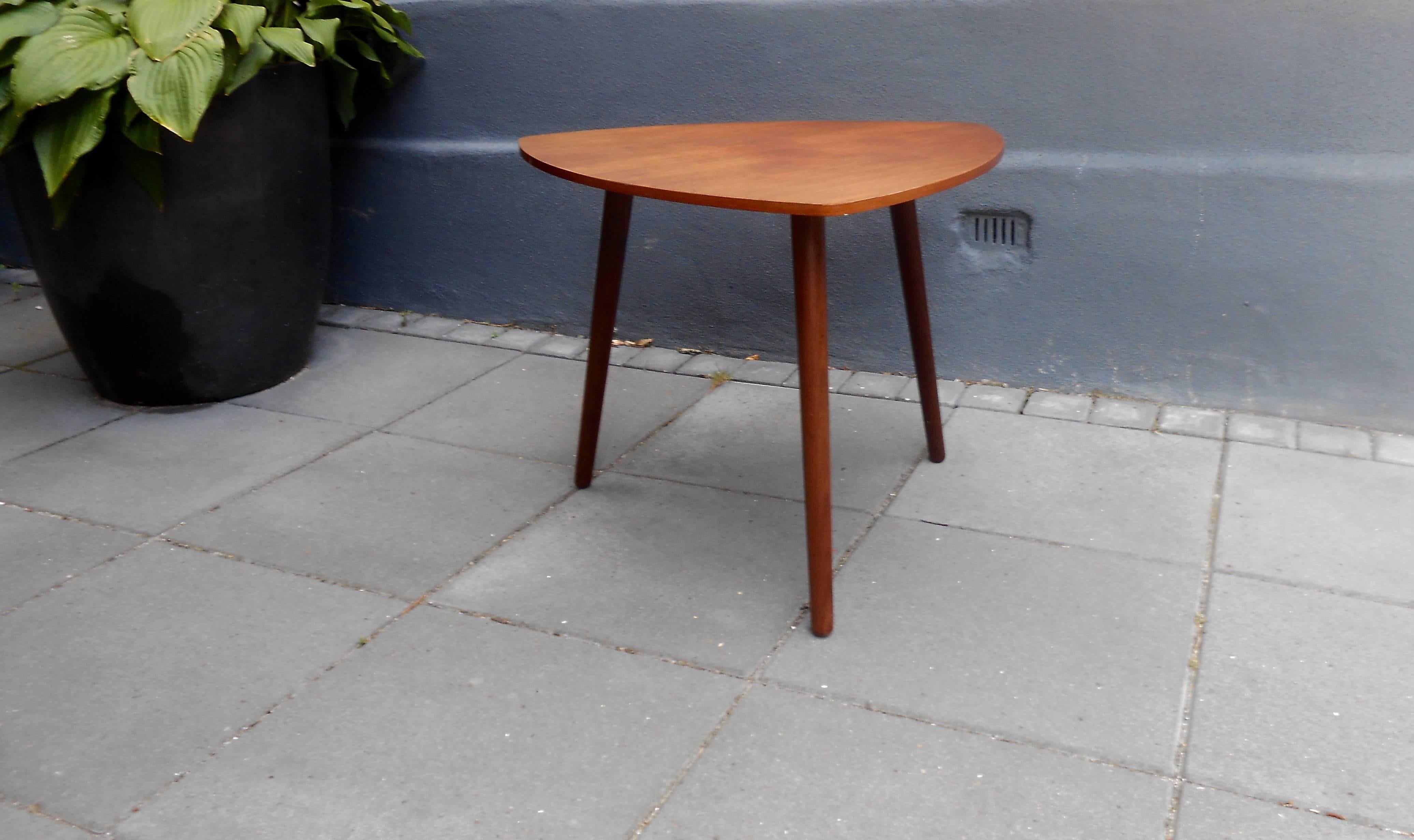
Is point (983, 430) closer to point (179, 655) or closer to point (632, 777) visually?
point (632, 777)

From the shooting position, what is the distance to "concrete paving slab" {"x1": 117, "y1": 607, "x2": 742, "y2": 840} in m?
1.67

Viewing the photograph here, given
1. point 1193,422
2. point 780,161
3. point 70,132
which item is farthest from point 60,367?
point 1193,422

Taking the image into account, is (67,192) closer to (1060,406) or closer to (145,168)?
(145,168)

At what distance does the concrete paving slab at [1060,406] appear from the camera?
302cm

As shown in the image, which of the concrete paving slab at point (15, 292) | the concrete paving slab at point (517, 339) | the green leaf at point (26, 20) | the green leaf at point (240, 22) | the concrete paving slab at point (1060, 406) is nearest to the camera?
the green leaf at point (26, 20)

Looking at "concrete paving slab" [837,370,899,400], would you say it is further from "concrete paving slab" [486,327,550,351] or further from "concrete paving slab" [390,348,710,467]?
"concrete paving slab" [486,327,550,351]

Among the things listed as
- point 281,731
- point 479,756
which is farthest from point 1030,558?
point 281,731

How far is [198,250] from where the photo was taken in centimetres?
316

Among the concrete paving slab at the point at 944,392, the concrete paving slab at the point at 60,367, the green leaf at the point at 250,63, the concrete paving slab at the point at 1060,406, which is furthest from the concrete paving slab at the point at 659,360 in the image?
the concrete paving slab at the point at 60,367

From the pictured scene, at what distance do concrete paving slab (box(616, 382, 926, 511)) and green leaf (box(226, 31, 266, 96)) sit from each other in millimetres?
1432

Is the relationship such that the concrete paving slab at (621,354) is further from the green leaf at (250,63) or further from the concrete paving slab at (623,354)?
the green leaf at (250,63)

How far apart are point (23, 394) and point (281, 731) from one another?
2138 millimetres

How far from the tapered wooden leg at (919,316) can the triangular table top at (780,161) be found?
19 cm

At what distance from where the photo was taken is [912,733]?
5.98ft
